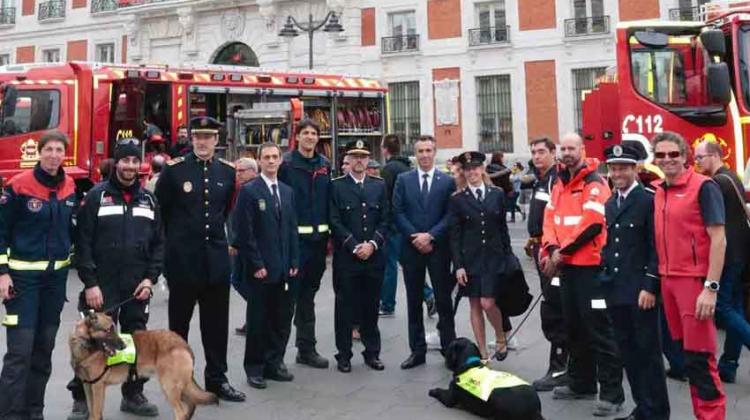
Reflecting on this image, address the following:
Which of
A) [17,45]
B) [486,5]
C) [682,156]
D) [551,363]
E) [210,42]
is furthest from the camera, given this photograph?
[17,45]

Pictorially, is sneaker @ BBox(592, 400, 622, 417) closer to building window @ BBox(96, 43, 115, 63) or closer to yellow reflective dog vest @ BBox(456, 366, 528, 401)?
yellow reflective dog vest @ BBox(456, 366, 528, 401)

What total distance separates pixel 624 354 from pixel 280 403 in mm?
2596

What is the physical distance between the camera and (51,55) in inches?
1351

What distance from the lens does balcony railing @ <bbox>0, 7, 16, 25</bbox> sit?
34.9 m

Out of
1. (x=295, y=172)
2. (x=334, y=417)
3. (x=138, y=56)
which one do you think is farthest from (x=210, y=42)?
(x=334, y=417)

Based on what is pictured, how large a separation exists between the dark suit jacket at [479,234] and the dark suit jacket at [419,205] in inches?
6.3

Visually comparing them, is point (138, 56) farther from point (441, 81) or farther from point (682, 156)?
point (682, 156)

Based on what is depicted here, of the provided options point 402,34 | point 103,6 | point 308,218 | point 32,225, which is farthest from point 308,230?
point 103,6

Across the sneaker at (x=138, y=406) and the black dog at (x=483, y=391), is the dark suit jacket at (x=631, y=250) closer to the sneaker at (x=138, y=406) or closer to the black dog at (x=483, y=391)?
the black dog at (x=483, y=391)

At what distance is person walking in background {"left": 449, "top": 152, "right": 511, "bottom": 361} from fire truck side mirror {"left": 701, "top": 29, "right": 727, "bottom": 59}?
3473mm

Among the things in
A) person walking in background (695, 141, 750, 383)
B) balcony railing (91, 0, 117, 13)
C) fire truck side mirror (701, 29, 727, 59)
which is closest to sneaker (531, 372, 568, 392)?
person walking in background (695, 141, 750, 383)

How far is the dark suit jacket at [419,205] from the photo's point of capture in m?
6.85

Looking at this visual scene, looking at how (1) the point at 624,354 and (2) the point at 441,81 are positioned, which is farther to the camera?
(2) the point at 441,81

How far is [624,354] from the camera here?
16.4 feet
